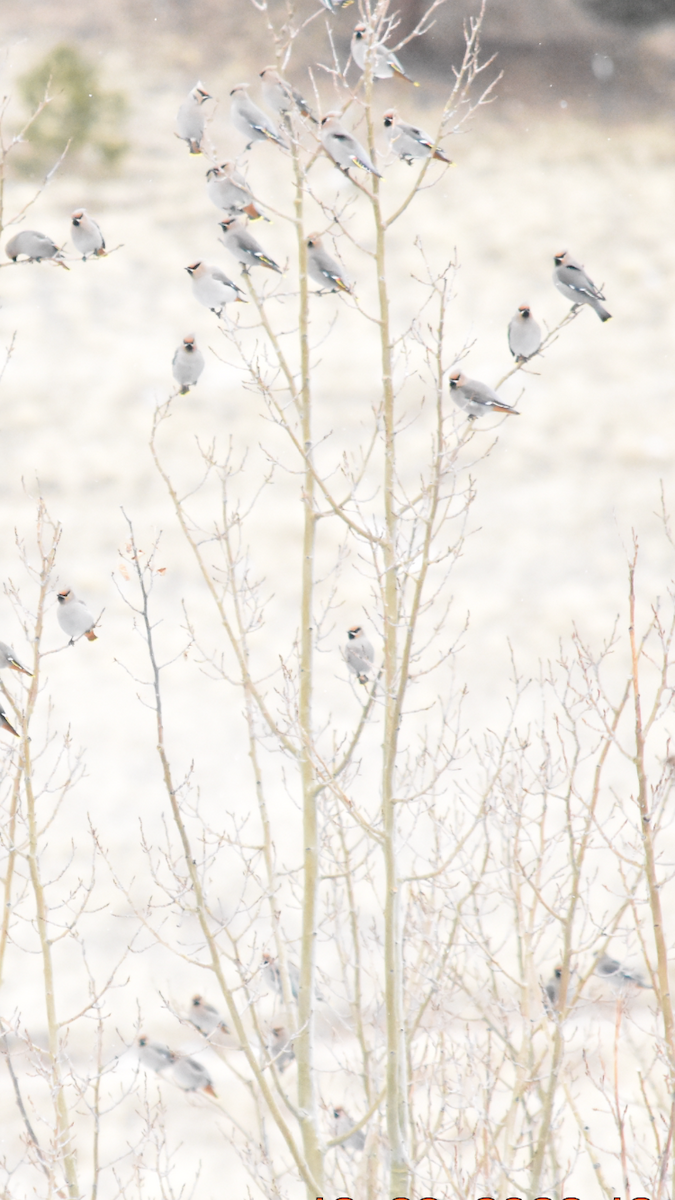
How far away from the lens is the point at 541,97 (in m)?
25.7

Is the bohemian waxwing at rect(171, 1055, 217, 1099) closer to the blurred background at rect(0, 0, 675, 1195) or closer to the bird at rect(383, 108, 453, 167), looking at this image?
A: the bird at rect(383, 108, 453, 167)

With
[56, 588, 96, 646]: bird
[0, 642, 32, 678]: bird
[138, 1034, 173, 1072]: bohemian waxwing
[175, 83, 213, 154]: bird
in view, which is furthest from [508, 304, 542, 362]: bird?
[138, 1034, 173, 1072]: bohemian waxwing

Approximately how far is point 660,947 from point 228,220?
11.9ft

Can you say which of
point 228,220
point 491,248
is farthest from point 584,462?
point 228,220

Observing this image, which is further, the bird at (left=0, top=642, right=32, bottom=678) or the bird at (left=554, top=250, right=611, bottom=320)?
the bird at (left=554, top=250, right=611, bottom=320)

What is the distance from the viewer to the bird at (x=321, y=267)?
5.34 metres

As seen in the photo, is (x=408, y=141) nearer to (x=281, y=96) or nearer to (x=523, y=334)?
(x=281, y=96)

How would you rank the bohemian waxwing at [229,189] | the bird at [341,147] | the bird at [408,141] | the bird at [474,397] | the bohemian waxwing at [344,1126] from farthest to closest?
the bohemian waxwing at [344,1126]
the bird at [408,141]
the bohemian waxwing at [229,189]
the bird at [474,397]
the bird at [341,147]

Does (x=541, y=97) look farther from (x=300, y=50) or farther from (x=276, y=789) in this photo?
(x=276, y=789)

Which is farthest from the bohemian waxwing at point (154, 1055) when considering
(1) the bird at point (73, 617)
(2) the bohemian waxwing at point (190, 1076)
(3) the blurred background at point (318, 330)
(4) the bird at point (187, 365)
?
(3) the blurred background at point (318, 330)

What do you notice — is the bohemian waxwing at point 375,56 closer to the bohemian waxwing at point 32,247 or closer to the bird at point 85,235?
the bird at point 85,235

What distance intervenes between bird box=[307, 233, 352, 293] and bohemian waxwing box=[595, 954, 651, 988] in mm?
3583

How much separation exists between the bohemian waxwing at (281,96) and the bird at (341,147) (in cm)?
9

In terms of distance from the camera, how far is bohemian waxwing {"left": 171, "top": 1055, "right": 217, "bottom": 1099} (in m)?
7.56
